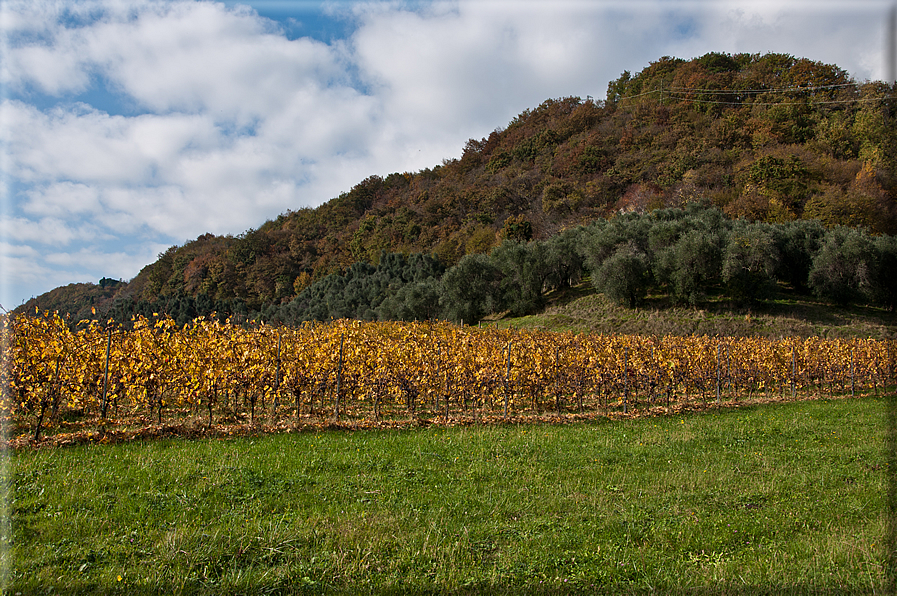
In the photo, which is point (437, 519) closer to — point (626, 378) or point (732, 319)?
point (626, 378)

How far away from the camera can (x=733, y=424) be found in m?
11.1

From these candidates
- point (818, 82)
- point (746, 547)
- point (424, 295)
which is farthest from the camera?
point (818, 82)

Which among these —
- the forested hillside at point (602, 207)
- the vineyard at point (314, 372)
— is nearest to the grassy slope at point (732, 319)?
the forested hillside at point (602, 207)

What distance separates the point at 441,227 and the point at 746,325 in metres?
49.5

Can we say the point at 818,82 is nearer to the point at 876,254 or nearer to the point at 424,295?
the point at 876,254

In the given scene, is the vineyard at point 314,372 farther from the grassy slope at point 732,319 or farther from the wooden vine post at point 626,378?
the grassy slope at point 732,319

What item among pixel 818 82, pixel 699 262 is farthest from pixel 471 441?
pixel 818 82

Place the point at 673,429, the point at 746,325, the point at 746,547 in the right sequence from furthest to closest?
the point at 746,325, the point at 673,429, the point at 746,547

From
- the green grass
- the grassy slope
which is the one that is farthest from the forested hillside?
the green grass

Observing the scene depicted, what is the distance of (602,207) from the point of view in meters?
65.0

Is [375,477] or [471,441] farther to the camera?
[471,441]

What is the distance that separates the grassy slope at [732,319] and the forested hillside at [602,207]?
1.38 m

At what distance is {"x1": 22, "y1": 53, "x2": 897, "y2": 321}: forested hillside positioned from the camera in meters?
37.6

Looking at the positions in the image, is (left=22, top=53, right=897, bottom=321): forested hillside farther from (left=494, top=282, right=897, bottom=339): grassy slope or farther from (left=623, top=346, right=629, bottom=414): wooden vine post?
(left=623, top=346, right=629, bottom=414): wooden vine post
